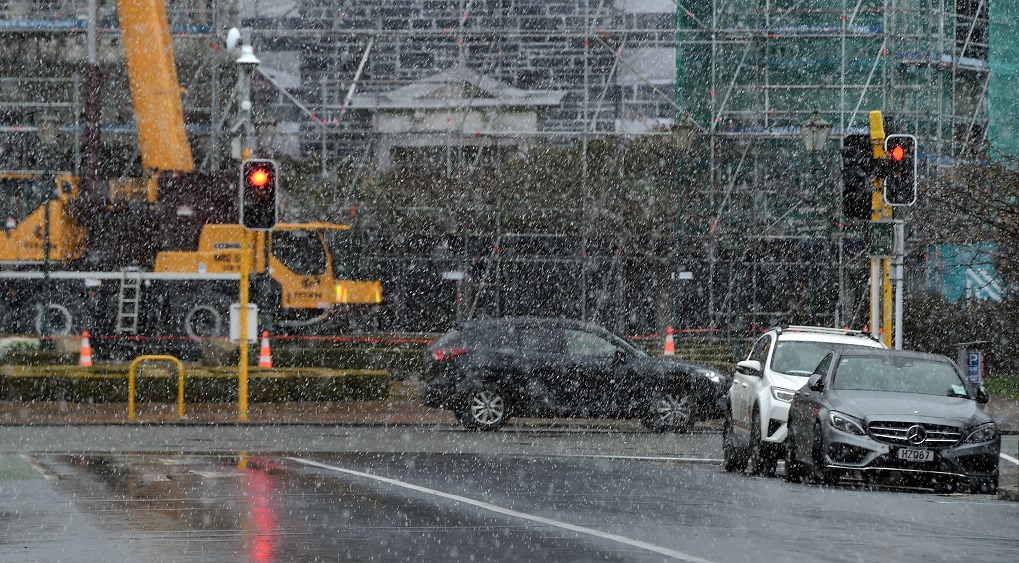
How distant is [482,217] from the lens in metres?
41.3

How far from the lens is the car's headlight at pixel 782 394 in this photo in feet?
56.9

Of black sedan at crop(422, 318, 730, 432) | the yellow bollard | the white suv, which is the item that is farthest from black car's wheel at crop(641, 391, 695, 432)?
the yellow bollard

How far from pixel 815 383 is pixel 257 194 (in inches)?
409

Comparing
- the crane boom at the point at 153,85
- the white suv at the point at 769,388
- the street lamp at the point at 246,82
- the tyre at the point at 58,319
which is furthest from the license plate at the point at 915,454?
the tyre at the point at 58,319

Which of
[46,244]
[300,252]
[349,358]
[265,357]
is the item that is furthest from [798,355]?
[300,252]

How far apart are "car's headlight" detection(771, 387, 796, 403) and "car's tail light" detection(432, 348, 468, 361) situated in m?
7.38

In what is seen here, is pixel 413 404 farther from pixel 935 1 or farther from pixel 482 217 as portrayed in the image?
pixel 935 1

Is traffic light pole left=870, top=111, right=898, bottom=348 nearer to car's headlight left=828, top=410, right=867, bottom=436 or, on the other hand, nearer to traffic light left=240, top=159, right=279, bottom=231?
car's headlight left=828, top=410, right=867, bottom=436

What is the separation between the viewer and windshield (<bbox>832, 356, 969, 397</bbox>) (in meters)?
16.7

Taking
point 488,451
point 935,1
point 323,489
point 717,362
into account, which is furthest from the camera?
point 935,1

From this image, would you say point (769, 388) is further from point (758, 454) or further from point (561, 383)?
point (561, 383)

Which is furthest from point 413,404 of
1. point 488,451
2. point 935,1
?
point 935,1

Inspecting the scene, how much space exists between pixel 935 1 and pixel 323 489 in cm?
2898

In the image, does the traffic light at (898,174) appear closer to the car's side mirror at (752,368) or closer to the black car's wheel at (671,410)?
the car's side mirror at (752,368)
